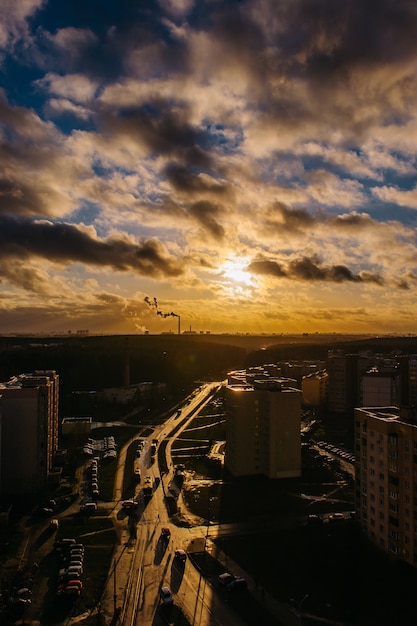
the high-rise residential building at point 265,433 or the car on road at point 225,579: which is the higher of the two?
the high-rise residential building at point 265,433

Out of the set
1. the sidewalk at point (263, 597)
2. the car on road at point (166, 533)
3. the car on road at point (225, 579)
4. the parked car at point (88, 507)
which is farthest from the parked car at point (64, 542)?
the car on road at point (225, 579)

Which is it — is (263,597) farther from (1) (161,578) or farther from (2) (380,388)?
(2) (380,388)

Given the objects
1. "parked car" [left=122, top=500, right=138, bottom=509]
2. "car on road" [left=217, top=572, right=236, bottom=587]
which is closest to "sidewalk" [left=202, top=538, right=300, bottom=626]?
"car on road" [left=217, top=572, right=236, bottom=587]

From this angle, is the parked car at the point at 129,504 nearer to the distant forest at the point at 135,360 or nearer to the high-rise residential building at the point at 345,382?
the high-rise residential building at the point at 345,382

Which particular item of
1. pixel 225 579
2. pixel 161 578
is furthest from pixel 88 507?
pixel 225 579

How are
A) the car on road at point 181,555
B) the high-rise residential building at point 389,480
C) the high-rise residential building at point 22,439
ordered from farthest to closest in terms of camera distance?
1. the high-rise residential building at point 22,439
2. the car on road at point 181,555
3. the high-rise residential building at point 389,480

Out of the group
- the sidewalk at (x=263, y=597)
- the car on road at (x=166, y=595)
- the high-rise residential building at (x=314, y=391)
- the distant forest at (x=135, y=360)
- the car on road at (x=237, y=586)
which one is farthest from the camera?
the distant forest at (x=135, y=360)
